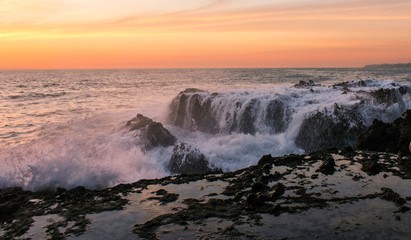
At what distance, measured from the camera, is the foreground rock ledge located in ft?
30.0

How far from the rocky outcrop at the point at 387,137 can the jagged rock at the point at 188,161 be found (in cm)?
716

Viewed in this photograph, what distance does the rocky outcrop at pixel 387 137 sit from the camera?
639 inches

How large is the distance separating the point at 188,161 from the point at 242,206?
8638 mm

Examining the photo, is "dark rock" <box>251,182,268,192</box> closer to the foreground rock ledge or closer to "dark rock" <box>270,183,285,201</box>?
the foreground rock ledge

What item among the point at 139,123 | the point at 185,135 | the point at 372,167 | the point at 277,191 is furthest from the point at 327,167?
the point at 139,123

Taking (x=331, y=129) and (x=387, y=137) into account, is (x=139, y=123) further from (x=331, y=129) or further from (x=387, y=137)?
(x=387, y=137)

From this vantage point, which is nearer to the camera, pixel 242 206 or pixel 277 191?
pixel 242 206

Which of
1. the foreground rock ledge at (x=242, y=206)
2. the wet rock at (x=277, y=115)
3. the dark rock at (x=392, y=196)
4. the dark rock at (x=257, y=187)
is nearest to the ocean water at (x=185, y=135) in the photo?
the wet rock at (x=277, y=115)

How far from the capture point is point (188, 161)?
62.4 feet

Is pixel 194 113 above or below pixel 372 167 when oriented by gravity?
below

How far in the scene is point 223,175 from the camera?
46.2ft

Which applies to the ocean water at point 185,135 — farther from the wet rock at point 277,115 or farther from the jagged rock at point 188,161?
the jagged rock at point 188,161

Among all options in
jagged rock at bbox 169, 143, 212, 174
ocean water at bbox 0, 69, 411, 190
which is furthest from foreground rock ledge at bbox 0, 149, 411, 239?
ocean water at bbox 0, 69, 411, 190

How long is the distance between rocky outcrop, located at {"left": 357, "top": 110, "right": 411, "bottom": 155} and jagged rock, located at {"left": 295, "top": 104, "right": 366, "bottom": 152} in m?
3.31
